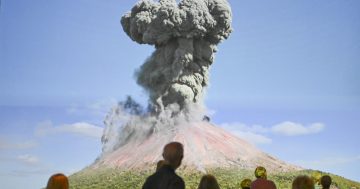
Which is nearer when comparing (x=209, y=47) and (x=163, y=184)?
(x=163, y=184)

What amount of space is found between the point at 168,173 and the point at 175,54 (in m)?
23.4

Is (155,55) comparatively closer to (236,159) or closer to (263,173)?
(236,159)

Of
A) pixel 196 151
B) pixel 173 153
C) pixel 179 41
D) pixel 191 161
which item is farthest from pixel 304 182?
pixel 179 41

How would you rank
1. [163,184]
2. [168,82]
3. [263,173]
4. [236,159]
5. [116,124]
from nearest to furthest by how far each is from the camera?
[163,184] → [263,173] → [236,159] → [168,82] → [116,124]

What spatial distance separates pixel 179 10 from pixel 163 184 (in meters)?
24.1

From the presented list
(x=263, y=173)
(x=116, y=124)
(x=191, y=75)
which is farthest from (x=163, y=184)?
(x=116, y=124)

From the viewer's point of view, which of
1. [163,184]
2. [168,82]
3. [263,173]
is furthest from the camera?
[168,82]

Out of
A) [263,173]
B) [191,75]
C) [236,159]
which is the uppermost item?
[191,75]

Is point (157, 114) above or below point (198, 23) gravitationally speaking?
below

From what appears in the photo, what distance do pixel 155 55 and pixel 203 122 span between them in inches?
156

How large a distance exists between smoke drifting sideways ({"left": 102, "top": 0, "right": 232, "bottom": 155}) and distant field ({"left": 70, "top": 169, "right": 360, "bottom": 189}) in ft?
12.8

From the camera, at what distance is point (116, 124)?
103ft

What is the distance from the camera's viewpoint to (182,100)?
89.5 feet

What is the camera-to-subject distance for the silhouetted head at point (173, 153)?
4.28m
